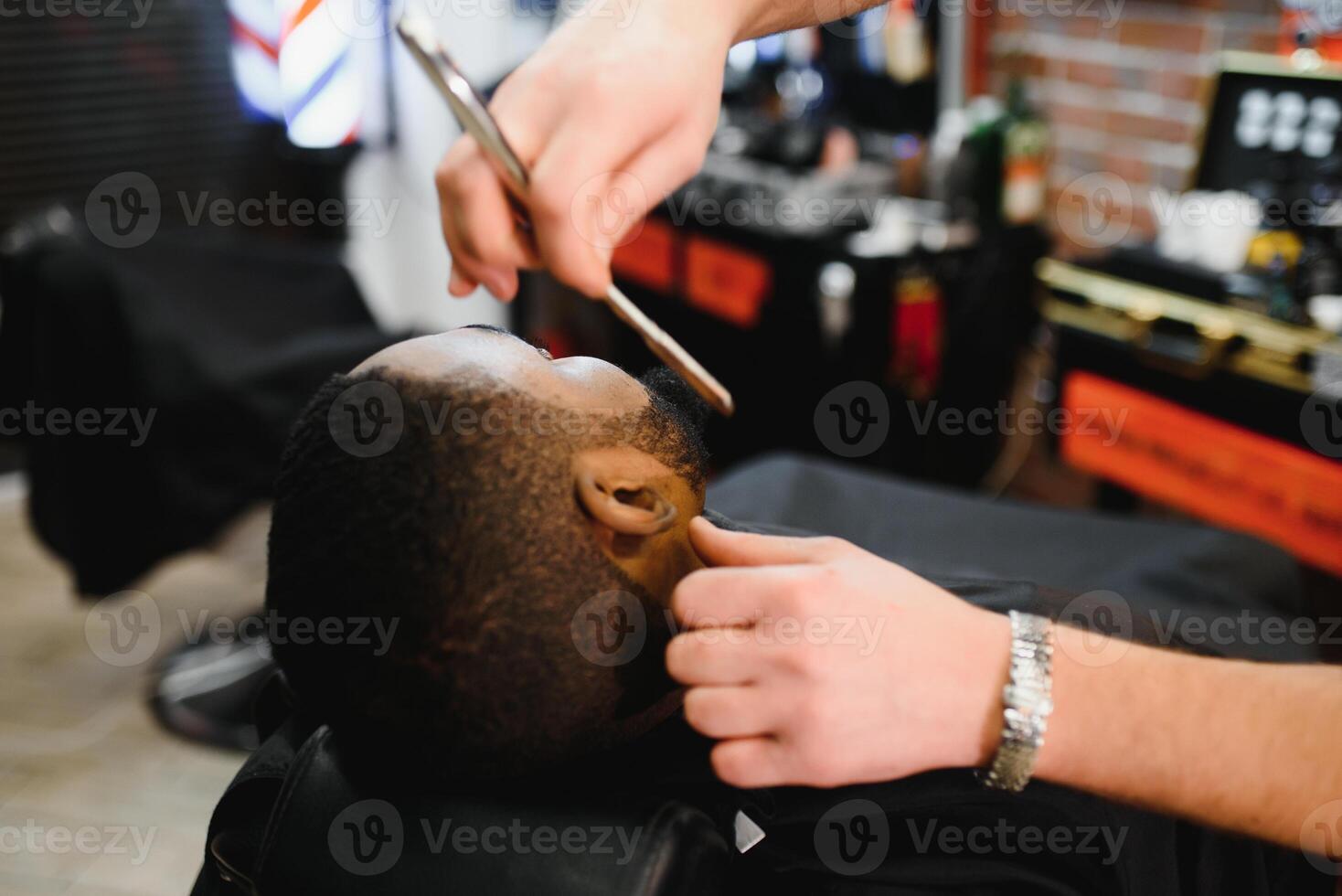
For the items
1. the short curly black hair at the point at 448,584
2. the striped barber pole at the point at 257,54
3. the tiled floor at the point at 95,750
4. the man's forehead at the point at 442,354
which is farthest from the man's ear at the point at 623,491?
the striped barber pole at the point at 257,54

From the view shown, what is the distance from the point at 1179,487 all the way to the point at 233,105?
391 cm

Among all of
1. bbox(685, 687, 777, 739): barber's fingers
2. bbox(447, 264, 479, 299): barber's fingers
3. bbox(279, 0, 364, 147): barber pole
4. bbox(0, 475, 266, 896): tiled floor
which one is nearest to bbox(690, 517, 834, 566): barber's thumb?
bbox(685, 687, 777, 739): barber's fingers

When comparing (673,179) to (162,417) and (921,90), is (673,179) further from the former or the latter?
(921,90)

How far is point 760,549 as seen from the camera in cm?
83

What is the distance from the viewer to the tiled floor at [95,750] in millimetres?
2314

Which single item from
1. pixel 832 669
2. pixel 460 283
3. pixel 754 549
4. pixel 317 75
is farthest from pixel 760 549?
pixel 317 75

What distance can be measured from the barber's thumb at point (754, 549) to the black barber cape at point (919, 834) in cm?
20

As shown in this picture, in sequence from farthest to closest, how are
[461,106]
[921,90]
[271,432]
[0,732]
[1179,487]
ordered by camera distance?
[921,90]
[0,732]
[271,432]
[1179,487]
[461,106]

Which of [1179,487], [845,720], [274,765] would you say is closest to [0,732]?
[274,765]

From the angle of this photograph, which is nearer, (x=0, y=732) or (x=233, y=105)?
(x=0, y=732)

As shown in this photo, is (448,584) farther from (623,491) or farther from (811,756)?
(811,756)

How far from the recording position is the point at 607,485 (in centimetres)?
85

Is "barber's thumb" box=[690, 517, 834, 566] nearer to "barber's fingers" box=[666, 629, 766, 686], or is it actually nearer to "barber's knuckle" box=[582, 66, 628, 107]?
"barber's fingers" box=[666, 629, 766, 686]

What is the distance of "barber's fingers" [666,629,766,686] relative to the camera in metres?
0.78
